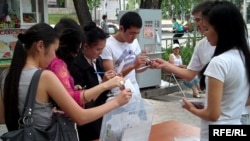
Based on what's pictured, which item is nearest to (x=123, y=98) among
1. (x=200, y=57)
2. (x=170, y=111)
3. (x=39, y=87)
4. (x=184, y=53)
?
(x=39, y=87)

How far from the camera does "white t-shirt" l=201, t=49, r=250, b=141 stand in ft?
5.12

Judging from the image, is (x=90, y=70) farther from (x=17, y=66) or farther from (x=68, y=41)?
(x=17, y=66)

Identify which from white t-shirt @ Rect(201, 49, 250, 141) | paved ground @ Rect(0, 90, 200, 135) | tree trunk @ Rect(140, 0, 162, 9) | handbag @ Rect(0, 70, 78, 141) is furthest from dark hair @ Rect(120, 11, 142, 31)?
tree trunk @ Rect(140, 0, 162, 9)

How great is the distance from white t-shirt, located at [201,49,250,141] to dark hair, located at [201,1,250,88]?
3 cm

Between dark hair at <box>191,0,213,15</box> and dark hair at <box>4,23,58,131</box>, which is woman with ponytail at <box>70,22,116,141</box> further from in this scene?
dark hair at <box>191,0,213,15</box>

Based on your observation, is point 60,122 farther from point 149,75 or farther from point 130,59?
point 149,75

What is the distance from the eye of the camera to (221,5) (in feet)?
5.36

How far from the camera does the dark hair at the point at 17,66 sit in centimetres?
155

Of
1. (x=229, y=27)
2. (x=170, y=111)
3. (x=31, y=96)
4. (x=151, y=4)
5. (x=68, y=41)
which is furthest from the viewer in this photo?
(x=151, y=4)

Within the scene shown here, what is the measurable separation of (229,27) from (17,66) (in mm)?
958

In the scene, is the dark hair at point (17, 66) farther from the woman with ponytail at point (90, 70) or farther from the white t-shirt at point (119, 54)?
the white t-shirt at point (119, 54)

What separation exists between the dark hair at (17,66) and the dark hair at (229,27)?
737mm

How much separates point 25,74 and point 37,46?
14 cm

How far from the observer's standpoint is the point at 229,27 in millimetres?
1606
